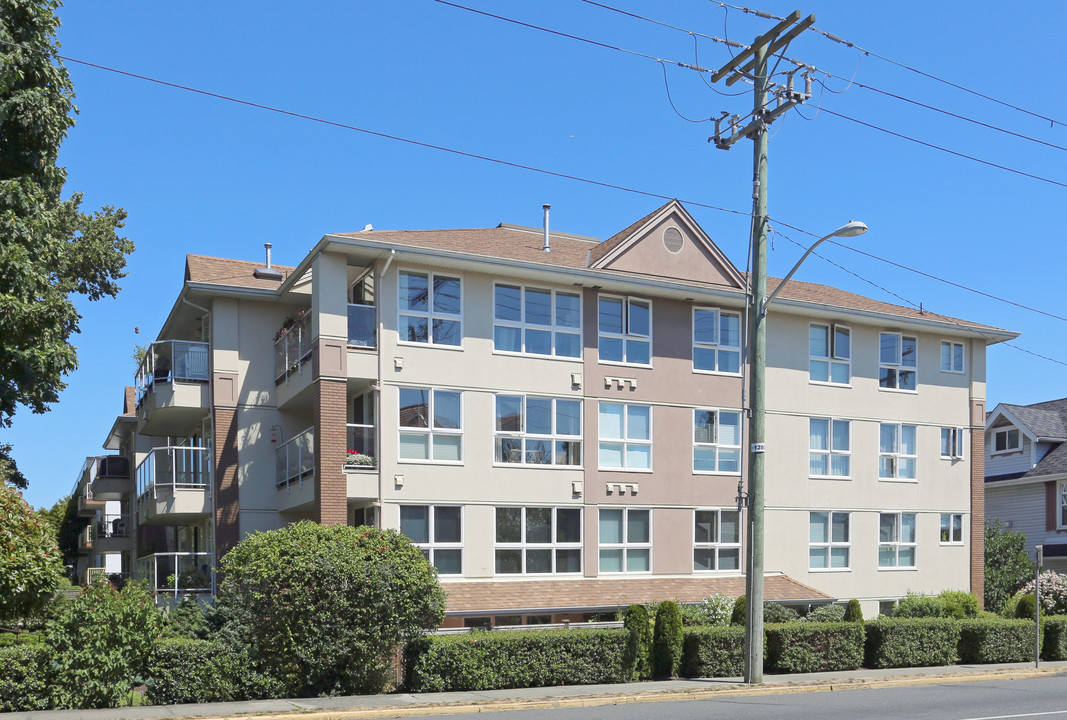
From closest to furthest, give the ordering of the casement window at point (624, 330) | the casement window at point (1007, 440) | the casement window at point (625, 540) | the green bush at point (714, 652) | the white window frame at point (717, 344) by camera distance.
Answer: the green bush at point (714, 652)
the casement window at point (625, 540)
the casement window at point (624, 330)
the white window frame at point (717, 344)
the casement window at point (1007, 440)

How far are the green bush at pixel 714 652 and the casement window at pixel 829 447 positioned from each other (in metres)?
9.92

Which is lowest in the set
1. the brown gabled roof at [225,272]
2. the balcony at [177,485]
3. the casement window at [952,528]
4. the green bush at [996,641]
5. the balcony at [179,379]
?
the green bush at [996,641]

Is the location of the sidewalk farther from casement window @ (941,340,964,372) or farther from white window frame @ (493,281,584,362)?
casement window @ (941,340,964,372)

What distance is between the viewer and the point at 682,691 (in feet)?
57.0

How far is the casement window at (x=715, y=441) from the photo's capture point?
26922 millimetres

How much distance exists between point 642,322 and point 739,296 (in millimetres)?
2789

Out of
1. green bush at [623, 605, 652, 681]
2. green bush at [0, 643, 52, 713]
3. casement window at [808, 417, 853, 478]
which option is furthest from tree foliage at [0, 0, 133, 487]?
casement window at [808, 417, 853, 478]

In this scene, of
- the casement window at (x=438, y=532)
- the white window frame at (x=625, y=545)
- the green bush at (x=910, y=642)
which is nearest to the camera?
the green bush at (x=910, y=642)

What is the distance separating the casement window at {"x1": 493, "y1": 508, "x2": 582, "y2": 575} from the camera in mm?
24094

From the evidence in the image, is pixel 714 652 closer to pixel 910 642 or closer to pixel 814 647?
pixel 814 647

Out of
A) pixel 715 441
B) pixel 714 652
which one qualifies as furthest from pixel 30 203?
pixel 715 441

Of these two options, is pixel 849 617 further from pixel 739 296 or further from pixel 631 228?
pixel 631 228

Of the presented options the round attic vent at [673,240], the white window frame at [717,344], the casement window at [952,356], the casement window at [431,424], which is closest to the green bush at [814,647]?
the casement window at [431,424]

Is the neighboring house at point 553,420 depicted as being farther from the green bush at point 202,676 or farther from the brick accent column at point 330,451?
the green bush at point 202,676
